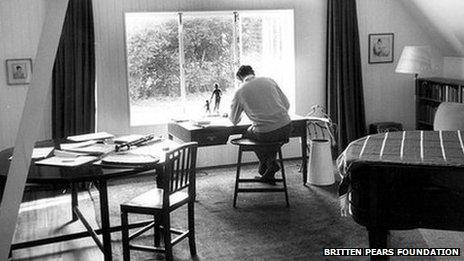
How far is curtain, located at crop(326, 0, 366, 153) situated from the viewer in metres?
7.25

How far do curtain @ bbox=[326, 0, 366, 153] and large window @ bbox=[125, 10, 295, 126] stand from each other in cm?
58

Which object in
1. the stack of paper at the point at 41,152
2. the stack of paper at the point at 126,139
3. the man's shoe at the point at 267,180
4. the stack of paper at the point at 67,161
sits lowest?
the man's shoe at the point at 267,180

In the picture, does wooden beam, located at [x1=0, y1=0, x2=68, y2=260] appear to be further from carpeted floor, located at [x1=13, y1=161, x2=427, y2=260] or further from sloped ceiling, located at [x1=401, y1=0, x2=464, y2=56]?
sloped ceiling, located at [x1=401, y1=0, x2=464, y2=56]

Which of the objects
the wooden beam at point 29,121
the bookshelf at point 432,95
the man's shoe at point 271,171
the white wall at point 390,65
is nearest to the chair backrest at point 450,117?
the man's shoe at point 271,171

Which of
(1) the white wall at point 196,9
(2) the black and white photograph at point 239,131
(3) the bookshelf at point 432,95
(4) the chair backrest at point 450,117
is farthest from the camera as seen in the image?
(3) the bookshelf at point 432,95

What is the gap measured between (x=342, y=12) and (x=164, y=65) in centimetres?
261

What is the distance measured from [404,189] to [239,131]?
9.09 feet

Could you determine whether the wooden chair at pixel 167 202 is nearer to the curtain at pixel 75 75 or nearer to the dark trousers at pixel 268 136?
the dark trousers at pixel 268 136

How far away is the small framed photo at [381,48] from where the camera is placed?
762 centimetres

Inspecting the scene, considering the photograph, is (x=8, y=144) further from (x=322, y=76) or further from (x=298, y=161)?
(x=322, y=76)

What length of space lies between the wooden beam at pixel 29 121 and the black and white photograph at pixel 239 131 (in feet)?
7.34

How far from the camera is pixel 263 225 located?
15.0ft

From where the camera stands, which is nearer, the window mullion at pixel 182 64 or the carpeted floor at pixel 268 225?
the carpeted floor at pixel 268 225

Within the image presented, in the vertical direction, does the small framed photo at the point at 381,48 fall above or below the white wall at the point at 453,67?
above
